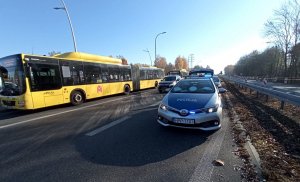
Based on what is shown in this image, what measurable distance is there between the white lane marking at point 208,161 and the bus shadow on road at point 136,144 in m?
0.30

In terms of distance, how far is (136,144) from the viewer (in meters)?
5.08

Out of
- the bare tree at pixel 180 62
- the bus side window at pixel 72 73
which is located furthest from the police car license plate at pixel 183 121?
the bare tree at pixel 180 62

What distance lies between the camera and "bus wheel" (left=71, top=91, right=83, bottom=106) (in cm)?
1225

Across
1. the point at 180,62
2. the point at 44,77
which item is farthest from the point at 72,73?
the point at 180,62

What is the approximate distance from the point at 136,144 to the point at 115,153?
0.71 m

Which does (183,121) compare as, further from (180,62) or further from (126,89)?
(180,62)

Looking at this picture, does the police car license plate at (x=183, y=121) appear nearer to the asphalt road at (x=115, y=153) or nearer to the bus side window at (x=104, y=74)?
the asphalt road at (x=115, y=153)

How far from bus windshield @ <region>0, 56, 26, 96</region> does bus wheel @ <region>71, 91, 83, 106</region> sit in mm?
3088

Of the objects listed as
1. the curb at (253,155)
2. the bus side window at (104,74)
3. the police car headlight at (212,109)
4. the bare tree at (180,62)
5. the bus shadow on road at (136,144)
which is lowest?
the curb at (253,155)

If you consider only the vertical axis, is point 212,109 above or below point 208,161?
above

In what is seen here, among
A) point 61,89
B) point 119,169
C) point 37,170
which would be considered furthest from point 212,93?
point 61,89

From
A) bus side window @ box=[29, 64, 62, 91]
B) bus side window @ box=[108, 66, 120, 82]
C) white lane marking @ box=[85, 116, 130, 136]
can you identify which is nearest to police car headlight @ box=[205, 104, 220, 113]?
white lane marking @ box=[85, 116, 130, 136]

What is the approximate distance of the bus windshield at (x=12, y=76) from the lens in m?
9.55

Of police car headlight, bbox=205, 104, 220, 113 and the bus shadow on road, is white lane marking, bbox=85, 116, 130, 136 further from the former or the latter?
police car headlight, bbox=205, 104, 220, 113
